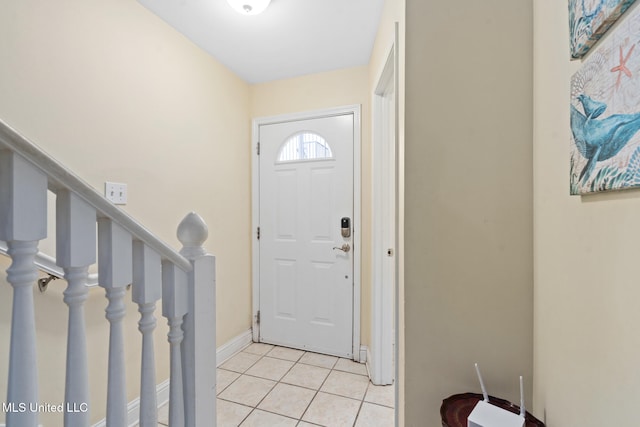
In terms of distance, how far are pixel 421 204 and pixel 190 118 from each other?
175 cm

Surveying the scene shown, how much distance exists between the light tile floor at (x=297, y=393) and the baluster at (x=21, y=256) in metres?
1.33

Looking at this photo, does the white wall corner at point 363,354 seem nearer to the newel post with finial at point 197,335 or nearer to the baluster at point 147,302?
the newel post with finial at point 197,335

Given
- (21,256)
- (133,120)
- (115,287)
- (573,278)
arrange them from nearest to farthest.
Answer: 1. (21,256)
2. (115,287)
3. (573,278)
4. (133,120)

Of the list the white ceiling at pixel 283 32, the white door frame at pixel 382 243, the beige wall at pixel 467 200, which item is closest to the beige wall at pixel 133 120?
the white ceiling at pixel 283 32

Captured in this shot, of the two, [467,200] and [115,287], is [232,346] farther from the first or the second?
[467,200]

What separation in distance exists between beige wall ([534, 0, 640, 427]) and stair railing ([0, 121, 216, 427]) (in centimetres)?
107

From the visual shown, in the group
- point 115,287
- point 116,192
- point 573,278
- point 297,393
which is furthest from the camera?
point 297,393

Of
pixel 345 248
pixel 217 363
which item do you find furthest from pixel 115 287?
pixel 217 363

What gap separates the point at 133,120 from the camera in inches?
63.7

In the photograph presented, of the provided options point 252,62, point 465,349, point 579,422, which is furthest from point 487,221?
point 252,62

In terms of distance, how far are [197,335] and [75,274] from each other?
37cm

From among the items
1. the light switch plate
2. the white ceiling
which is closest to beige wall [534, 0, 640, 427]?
the white ceiling

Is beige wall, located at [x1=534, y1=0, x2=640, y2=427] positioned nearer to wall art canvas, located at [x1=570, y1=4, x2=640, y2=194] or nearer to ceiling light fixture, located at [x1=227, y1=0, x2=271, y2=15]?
wall art canvas, located at [x1=570, y1=4, x2=640, y2=194]

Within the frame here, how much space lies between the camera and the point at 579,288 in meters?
0.77
